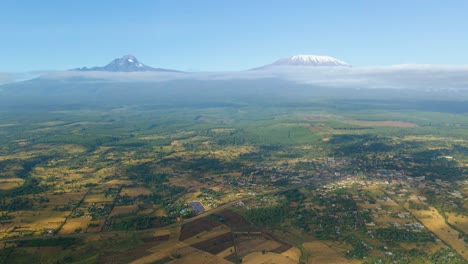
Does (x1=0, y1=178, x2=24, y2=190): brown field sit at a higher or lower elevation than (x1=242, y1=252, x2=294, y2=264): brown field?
lower

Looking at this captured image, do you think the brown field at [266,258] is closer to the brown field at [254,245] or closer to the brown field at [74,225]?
the brown field at [254,245]

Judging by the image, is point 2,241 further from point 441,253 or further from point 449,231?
point 449,231

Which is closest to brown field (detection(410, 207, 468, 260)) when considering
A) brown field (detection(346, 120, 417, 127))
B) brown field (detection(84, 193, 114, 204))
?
brown field (detection(84, 193, 114, 204))

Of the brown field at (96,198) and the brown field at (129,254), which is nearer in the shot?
the brown field at (129,254)

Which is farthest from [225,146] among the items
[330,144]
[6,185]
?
[6,185]

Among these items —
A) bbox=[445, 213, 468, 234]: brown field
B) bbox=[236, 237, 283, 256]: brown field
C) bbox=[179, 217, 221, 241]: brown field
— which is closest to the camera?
bbox=[236, 237, 283, 256]: brown field

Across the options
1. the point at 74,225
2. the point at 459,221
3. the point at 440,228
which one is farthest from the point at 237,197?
the point at 459,221

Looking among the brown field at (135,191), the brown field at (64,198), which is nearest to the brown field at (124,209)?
the brown field at (135,191)

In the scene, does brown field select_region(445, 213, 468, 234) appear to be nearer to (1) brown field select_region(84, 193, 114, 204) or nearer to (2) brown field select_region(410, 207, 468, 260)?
(2) brown field select_region(410, 207, 468, 260)
